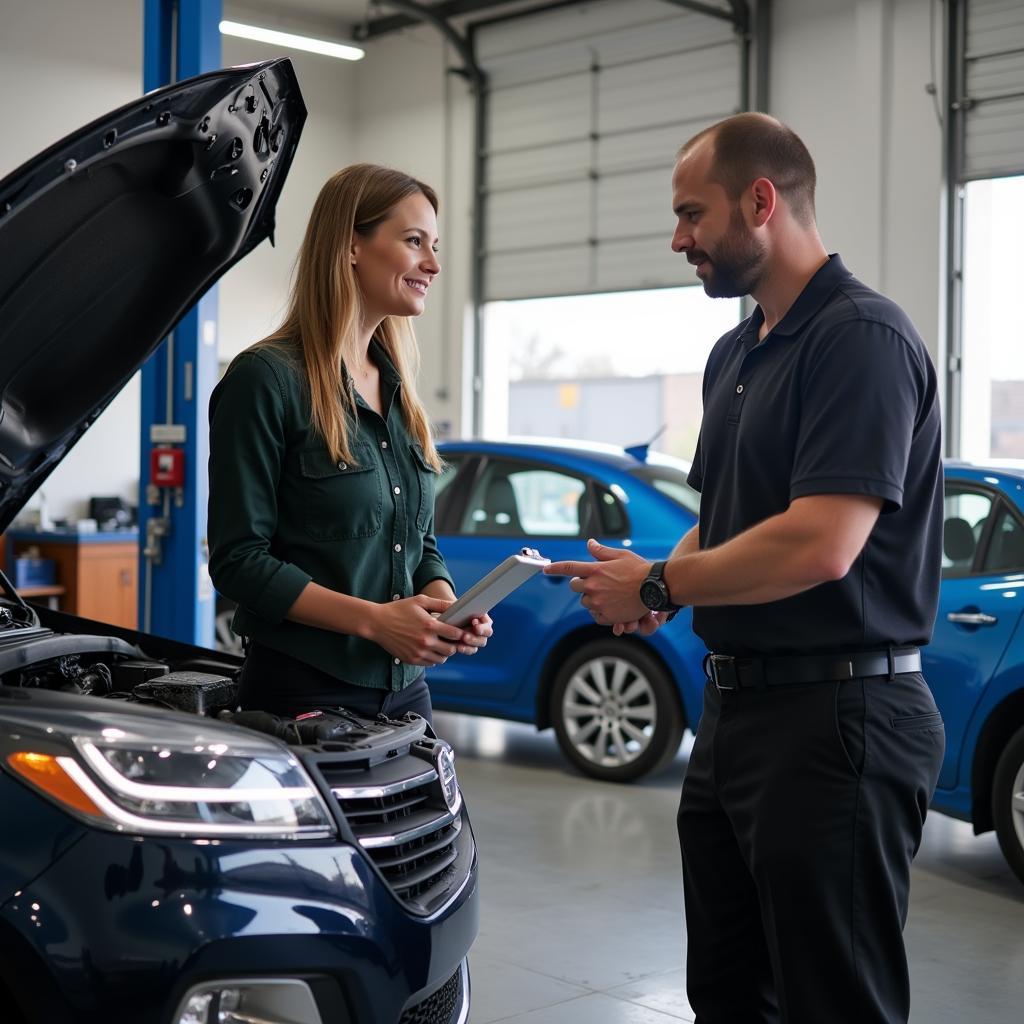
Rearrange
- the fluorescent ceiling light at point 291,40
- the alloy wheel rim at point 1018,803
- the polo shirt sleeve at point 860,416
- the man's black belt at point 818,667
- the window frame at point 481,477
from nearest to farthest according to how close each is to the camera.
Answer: the polo shirt sleeve at point 860,416 → the man's black belt at point 818,667 → the alloy wheel rim at point 1018,803 → the window frame at point 481,477 → the fluorescent ceiling light at point 291,40

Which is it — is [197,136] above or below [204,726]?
above

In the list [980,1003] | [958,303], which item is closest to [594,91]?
[958,303]

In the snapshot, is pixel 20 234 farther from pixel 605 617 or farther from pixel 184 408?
pixel 184 408

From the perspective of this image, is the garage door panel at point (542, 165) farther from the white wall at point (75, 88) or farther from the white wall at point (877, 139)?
the white wall at point (75, 88)

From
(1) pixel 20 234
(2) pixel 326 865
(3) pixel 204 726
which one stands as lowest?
(2) pixel 326 865

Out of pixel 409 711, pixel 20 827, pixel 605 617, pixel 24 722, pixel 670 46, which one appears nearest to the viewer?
pixel 20 827

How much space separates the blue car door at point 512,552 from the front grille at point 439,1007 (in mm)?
3614

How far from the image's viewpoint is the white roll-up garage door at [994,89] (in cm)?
952

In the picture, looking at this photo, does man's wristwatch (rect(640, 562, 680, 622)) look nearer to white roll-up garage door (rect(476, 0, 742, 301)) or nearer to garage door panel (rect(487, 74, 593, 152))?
white roll-up garage door (rect(476, 0, 742, 301))

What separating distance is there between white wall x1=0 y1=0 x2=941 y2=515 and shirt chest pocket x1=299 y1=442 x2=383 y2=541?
8.09m

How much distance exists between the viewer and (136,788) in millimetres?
1821

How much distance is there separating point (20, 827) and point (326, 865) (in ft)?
1.31

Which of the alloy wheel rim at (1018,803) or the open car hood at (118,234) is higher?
the open car hood at (118,234)

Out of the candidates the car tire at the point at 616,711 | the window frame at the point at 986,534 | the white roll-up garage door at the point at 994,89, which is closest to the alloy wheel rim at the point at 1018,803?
the window frame at the point at 986,534
